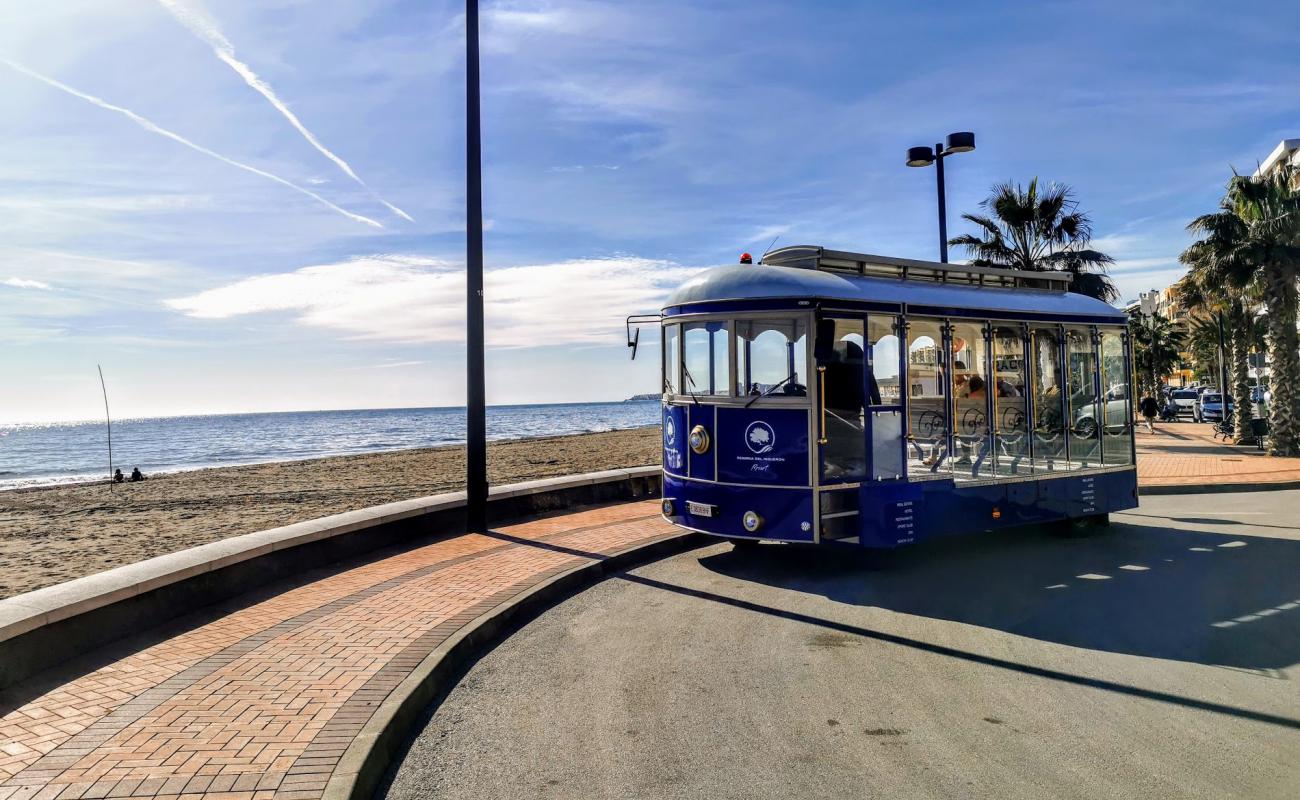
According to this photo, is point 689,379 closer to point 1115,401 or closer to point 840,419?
point 840,419

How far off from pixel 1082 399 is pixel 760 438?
16.4 feet

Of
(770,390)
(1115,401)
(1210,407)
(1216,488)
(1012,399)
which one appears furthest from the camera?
(1210,407)

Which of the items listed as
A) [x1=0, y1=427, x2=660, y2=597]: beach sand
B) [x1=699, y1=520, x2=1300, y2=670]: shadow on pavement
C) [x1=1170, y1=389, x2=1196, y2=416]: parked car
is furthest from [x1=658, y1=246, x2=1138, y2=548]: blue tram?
[x1=1170, y1=389, x2=1196, y2=416]: parked car

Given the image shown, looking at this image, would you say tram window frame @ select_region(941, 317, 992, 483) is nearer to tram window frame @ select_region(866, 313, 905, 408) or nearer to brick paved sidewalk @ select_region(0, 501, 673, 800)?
tram window frame @ select_region(866, 313, 905, 408)

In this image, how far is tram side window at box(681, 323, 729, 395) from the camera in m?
8.84

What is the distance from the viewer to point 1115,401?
10.9 meters

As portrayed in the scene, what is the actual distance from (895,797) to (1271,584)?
6351 mm

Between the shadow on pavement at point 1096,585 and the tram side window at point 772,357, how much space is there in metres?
2.09

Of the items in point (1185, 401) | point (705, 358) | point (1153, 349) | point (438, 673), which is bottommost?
point (438, 673)

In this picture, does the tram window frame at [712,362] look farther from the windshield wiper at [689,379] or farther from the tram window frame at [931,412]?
the tram window frame at [931,412]

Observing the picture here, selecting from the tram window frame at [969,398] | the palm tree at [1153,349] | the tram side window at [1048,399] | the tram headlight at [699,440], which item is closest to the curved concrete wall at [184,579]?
the tram headlight at [699,440]

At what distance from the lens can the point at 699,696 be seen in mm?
5219

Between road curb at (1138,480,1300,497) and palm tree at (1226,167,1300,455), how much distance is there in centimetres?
636

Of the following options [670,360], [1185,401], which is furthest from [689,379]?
[1185,401]
